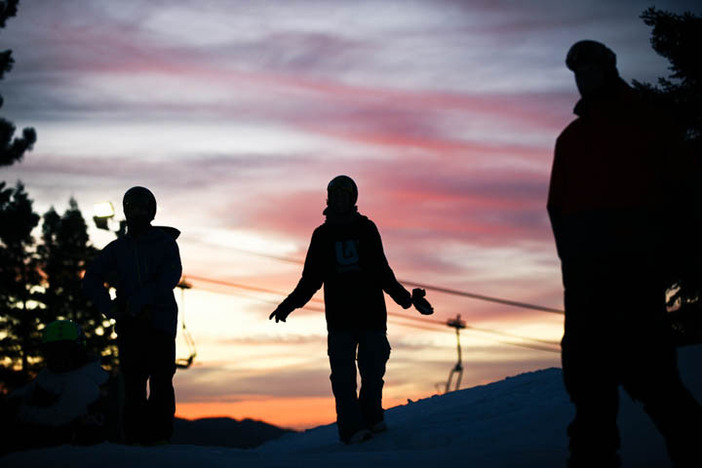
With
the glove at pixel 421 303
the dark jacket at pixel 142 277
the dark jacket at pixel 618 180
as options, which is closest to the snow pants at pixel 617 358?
the dark jacket at pixel 618 180

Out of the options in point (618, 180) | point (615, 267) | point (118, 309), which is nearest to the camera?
point (615, 267)

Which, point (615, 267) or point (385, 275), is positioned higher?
point (385, 275)

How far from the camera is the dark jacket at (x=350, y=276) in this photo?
801cm

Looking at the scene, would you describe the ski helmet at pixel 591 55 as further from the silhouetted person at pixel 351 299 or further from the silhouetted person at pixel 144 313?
the silhouetted person at pixel 144 313

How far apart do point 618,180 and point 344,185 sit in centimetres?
392

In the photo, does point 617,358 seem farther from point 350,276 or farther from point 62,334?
point 62,334

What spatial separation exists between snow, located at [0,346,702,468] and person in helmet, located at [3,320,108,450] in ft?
1.77

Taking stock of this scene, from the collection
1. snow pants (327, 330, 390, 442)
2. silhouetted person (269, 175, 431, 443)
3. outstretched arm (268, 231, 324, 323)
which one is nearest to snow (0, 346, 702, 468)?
snow pants (327, 330, 390, 442)

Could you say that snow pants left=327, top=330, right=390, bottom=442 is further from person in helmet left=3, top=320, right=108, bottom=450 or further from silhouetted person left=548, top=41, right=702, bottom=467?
silhouetted person left=548, top=41, right=702, bottom=467

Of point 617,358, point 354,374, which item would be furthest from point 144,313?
point 617,358

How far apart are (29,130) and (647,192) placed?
95.9ft

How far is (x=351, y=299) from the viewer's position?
8000 millimetres

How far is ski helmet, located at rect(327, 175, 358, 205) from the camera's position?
8.18 meters

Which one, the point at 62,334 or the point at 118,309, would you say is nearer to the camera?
the point at 62,334
